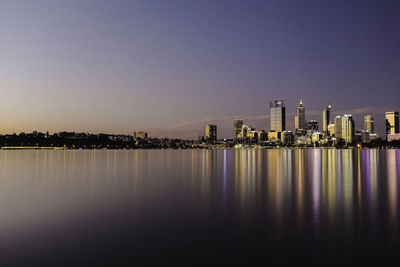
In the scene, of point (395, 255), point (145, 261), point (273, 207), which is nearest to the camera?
point (145, 261)

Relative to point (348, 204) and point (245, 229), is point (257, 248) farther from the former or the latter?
point (348, 204)

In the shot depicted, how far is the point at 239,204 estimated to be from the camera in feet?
57.9

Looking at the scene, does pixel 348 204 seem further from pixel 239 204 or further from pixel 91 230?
pixel 91 230

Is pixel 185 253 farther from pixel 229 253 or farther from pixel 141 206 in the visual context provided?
pixel 141 206

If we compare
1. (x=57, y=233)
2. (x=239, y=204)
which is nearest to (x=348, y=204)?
(x=239, y=204)

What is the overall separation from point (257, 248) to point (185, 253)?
2.21 metres

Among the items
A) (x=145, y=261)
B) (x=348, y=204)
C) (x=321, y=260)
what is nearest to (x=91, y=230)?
(x=145, y=261)

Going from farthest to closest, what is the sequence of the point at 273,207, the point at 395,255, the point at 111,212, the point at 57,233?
the point at 273,207
the point at 111,212
the point at 57,233
the point at 395,255

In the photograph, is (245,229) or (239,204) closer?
(245,229)

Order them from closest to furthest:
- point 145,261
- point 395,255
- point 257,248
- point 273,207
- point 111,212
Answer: point 145,261 < point 395,255 < point 257,248 < point 111,212 < point 273,207

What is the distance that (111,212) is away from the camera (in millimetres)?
15555

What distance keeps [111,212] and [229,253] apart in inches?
313

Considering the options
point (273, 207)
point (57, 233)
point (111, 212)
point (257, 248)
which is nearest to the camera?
point (257, 248)

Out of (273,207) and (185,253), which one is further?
(273,207)
